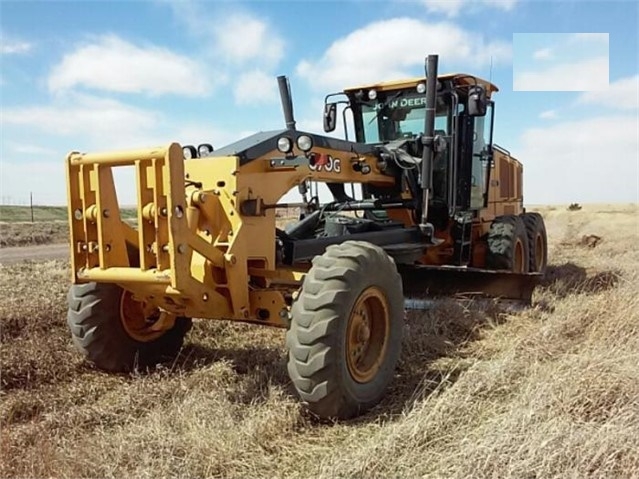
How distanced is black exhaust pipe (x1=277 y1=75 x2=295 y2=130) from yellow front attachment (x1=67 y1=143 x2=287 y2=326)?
2.69m

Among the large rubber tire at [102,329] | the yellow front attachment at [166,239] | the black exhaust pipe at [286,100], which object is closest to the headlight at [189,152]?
the yellow front attachment at [166,239]

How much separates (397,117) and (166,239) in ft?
15.3

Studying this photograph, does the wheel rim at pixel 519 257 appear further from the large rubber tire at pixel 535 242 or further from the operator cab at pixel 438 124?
the operator cab at pixel 438 124

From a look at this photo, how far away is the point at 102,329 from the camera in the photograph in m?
4.90

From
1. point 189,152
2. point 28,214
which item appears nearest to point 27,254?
point 189,152

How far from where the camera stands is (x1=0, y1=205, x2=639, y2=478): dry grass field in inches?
126

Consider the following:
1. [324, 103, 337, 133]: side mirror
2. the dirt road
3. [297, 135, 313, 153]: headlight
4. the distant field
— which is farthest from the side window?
the distant field

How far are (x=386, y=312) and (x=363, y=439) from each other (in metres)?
1.16

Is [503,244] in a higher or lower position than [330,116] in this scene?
lower

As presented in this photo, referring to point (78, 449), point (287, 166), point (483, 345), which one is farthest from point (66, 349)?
point (483, 345)

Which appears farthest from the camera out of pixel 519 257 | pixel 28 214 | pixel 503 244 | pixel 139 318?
pixel 28 214

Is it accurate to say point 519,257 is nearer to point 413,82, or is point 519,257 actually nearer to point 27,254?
point 413,82

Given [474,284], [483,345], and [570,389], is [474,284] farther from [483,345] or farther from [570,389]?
[570,389]

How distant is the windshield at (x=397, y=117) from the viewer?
7688mm
